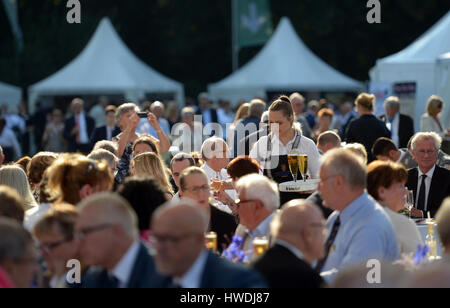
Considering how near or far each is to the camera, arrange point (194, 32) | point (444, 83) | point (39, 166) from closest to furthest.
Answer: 1. point (39, 166)
2. point (444, 83)
3. point (194, 32)

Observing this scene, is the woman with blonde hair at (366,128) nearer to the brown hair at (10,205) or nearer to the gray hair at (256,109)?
the gray hair at (256,109)

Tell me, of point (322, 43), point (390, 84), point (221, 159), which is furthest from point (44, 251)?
point (322, 43)

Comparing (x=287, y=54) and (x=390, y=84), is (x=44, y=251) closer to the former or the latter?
(x=390, y=84)

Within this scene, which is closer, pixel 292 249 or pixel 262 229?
pixel 292 249

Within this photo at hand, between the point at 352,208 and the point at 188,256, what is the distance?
1.58m

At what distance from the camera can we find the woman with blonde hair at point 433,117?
13.2 m

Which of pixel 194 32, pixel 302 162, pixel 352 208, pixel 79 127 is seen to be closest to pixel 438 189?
pixel 302 162

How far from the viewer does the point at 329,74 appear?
25.2 meters

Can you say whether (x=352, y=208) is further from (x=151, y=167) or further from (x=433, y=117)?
(x=433, y=117)

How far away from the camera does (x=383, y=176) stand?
18.1 ft

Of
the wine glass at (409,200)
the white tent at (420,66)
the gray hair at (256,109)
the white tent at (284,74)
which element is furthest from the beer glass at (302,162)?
the white tent at (284,74)

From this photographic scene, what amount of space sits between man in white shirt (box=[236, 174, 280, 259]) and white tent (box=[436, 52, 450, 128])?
31.6ft

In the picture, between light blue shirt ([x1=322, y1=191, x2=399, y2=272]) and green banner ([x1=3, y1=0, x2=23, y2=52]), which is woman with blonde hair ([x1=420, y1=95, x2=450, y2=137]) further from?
green banner ([x1=3, y1=0, x2=23, y2=52])

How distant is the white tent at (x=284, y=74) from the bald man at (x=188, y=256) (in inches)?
821
